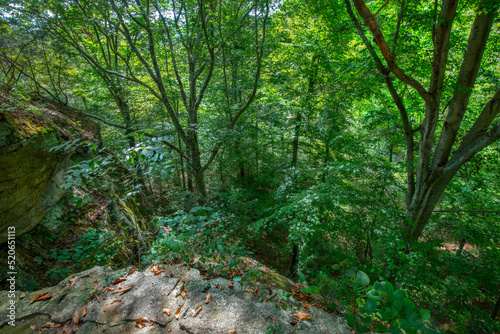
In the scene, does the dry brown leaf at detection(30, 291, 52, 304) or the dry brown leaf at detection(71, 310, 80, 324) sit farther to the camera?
the dry brown leaf at detection(30, 291, 52, 304)

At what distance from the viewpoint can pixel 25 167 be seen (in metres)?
3.06

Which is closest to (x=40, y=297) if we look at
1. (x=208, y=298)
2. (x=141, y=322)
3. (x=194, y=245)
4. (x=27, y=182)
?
(x=141, y=322)

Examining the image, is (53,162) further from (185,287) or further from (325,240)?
(325,240)

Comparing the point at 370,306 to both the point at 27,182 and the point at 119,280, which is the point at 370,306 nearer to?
the point at 119,280

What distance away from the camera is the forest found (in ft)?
8.37

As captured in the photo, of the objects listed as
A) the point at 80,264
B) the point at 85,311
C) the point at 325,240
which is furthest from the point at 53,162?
the point at 325,240

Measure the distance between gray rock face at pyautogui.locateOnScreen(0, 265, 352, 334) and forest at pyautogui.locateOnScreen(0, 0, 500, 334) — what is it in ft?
0.78

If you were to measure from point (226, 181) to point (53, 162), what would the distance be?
755 cm

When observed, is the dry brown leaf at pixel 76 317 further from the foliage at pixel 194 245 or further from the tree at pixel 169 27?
the tree at pixel 169 27

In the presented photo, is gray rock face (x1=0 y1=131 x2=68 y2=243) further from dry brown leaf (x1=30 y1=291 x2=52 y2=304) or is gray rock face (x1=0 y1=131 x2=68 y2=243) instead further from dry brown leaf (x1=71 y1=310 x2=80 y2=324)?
dry brown leaf (x1=71 y1=310 x2=80 y2=324)

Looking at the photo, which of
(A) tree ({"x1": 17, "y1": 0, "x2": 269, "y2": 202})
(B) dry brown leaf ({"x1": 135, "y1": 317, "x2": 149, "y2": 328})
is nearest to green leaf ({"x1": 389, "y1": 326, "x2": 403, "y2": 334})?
(B) dry brown leaf ({"x1": 135, "y1": 317, "x2": 149, "y2": 328})

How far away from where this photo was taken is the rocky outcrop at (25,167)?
2.81m

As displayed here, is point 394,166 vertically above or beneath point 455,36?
beneath

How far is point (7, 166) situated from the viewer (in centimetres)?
279
